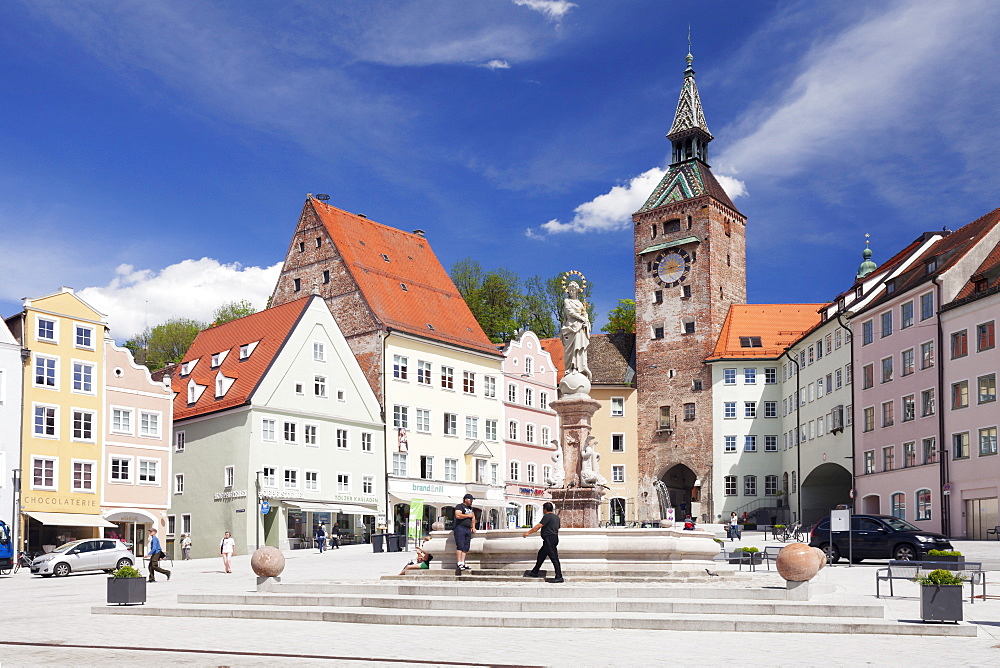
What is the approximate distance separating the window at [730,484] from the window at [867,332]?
19648 millimetres

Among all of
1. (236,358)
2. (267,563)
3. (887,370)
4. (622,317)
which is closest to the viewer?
(267,563)

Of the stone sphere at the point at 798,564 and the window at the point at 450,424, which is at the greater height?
the window at the point at 450,424

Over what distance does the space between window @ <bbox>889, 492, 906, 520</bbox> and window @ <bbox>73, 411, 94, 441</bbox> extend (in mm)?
38396

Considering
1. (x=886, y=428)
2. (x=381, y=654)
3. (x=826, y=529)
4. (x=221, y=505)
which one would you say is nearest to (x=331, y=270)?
(x=221, y=505)

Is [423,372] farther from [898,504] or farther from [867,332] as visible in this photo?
[898,504]

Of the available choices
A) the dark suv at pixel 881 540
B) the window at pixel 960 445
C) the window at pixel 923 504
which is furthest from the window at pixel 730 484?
the dark suv at pixel 881 540

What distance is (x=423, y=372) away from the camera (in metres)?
64.1

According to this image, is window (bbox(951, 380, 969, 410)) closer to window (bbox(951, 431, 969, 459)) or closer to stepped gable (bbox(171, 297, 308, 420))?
window (bbox(951, 431, 969, 459))

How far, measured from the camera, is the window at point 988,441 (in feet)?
159

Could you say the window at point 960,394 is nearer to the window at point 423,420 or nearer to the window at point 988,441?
the window at point 988,441

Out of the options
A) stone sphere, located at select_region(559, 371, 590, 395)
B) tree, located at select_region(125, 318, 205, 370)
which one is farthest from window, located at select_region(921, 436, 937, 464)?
tree, located at select_region(125, 318, 205, 370)

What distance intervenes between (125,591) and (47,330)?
31.5 m

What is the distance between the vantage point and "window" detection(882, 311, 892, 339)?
57975 mm

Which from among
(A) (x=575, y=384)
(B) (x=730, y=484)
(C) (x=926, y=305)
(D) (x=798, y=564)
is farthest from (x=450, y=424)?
(D) (x=798, y=564)
